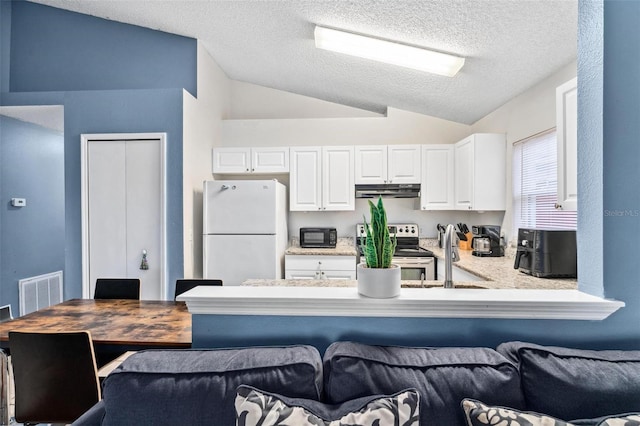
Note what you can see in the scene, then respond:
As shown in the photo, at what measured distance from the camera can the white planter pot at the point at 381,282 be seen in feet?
3.52

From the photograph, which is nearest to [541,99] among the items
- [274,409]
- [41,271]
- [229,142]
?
[274,409]

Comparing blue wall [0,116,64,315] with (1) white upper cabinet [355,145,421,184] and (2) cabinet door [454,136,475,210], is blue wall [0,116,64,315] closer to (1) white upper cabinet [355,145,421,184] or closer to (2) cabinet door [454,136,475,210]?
(1) white upper cabinet [355,145,421,184]

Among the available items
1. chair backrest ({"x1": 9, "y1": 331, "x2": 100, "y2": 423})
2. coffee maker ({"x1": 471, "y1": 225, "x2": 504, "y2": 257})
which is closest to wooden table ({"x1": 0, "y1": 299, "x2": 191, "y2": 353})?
chair backrest ({"x1": 9, "y1": 331, "x2": 100, "y2": 423})

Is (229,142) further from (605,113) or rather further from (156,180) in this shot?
(605,113)

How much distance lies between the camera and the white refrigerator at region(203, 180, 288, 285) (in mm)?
3158

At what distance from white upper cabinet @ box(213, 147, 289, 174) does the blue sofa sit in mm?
2926

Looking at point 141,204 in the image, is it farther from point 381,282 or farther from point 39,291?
point 381,282

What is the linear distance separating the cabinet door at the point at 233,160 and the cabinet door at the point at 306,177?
54cm

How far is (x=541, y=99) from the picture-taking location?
2566 millimetres

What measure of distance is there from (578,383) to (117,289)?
2553 mm

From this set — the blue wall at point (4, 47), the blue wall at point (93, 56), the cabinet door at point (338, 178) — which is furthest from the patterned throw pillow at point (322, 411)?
the blue wall at point (4, 47)

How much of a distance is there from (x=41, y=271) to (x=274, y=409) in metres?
4.36

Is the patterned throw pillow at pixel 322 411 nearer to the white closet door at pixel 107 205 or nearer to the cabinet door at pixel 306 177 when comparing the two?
the white closet door at pixel 107 205

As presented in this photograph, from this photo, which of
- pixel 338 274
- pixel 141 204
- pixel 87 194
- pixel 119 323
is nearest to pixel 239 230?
pixel 141 204
